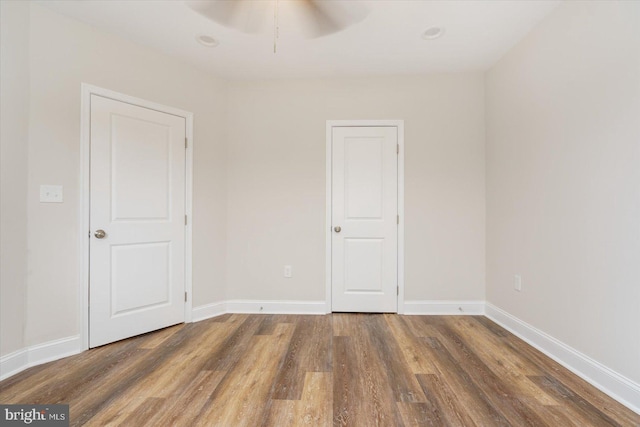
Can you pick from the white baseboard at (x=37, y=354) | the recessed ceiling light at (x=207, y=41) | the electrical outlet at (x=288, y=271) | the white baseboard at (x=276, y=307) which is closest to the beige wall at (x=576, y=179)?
the white baseboard at (x=276, y=307)

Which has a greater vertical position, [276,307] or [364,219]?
[364,219]

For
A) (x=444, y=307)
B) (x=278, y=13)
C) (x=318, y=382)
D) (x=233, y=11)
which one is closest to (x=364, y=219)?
(x=444, y=307)

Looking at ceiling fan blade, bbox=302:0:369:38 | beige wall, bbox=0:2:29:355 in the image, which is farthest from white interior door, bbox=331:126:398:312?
beige wall, bbox=0:2:29:355

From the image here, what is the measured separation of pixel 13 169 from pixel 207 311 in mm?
1889

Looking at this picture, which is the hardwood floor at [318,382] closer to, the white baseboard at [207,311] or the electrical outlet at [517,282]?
the white baseboard at [207,311]

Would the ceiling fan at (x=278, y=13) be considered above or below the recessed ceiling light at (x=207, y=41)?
below

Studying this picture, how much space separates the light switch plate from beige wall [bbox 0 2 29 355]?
0.09m

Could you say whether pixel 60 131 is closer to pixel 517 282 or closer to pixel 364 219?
pixel 364 219

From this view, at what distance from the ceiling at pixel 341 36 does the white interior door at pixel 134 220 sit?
2.11 feet

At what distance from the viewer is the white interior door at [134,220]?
2217 mm

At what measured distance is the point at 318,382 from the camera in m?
1.72

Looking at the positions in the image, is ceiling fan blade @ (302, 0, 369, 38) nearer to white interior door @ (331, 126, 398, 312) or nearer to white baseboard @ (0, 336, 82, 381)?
white interior door @ (331, 126, 398, 312)

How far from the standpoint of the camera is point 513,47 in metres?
2.45

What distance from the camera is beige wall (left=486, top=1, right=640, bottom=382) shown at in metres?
1.53
